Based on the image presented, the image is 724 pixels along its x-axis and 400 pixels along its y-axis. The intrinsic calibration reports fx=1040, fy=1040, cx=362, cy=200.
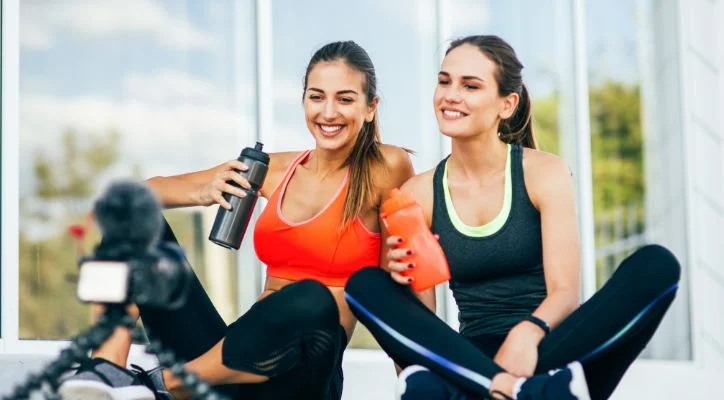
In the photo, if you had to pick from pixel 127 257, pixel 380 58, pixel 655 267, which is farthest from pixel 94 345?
pixel 380 58

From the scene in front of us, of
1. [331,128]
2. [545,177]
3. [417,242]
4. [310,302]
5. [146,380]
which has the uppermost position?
[331,128]

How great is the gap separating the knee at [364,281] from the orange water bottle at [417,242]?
0.20 ft

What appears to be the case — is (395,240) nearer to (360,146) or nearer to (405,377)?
(405,377)

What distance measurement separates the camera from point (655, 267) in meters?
1.75

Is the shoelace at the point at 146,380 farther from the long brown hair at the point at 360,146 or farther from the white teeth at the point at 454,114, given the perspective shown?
the white teeth at the point at 454,114

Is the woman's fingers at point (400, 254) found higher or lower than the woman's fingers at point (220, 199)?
lower

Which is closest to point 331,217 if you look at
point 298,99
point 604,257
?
point 298,99

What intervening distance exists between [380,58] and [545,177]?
1210mm

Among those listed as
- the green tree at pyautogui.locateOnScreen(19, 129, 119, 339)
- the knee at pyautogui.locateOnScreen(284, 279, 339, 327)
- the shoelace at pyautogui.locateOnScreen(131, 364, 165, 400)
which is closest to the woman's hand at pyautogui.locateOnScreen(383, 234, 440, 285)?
the knee at pyautogui.locateOnScreen(284, 279, 339, 327)

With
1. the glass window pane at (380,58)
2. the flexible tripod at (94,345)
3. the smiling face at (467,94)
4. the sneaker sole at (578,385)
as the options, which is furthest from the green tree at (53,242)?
the flexible tripod at (94,345)

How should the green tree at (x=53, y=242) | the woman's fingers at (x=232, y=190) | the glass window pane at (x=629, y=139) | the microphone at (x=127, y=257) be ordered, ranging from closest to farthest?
1. the microphone at (x=127, y=257)
2. the woman's fingers at (x=232, y=190)
3. the green tree at (x=53, y=242)
4. the glass window pane at (x=629, y=139)

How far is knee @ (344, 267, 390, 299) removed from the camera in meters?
1.82

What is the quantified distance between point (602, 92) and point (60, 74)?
1.68m

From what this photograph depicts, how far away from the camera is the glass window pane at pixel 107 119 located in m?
2.95
